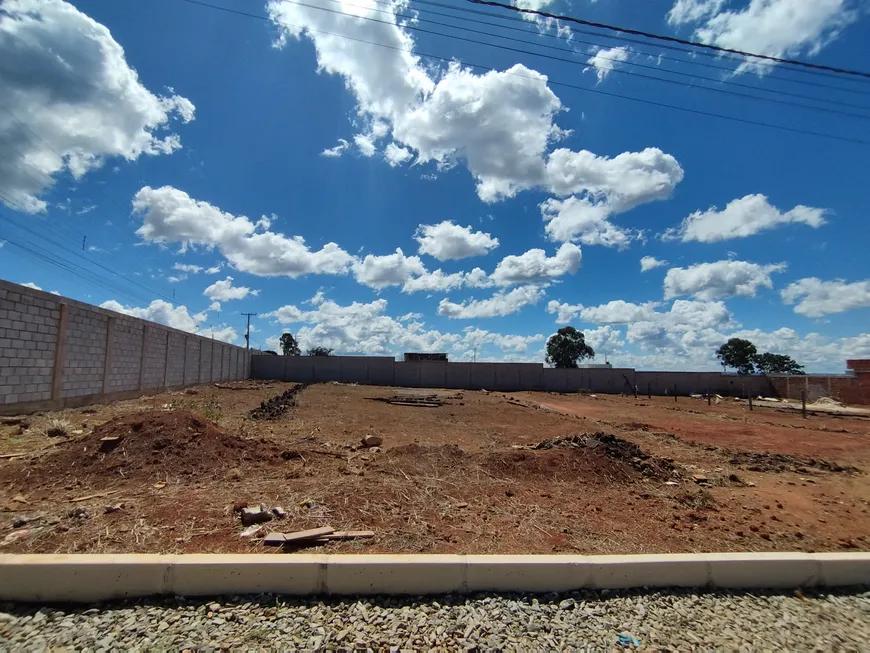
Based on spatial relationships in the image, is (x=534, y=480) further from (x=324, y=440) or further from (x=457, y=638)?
(x=324, y=440)

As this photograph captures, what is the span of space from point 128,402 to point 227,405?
133 inches

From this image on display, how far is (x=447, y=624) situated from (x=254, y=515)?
8.25ft

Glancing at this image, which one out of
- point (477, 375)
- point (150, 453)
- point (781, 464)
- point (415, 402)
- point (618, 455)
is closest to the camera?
point (150, 453)

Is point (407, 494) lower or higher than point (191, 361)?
lower

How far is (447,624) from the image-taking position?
301cm

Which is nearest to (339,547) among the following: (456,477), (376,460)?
(456,477)

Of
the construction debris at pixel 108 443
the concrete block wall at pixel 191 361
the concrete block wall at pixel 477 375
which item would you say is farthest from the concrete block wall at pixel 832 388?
the concrete block wall at pixel 191 361

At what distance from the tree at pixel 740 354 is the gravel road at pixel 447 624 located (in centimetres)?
7595

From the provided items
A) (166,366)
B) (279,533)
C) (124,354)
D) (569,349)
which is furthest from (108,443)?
(569,349)

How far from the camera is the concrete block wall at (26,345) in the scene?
10.8 meters

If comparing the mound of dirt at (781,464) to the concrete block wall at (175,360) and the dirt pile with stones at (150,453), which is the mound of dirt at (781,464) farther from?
the concrete block wall at (175,360)

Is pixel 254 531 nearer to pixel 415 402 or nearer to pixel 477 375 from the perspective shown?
pixel 415 402

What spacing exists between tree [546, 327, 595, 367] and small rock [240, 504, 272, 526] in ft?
216

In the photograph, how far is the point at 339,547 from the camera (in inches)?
161
